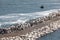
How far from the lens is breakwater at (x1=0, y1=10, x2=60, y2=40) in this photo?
28516mm

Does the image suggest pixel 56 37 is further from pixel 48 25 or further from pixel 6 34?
pixel 6 34

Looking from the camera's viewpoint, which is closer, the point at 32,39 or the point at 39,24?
the point at 32,39

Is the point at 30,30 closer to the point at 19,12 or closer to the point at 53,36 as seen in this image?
the point at 53,36

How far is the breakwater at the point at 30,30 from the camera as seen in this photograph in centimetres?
2852

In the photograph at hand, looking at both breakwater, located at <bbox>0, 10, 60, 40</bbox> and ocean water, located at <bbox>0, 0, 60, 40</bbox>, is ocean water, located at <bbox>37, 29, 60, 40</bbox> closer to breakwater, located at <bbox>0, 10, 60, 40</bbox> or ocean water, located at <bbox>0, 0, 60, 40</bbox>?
ocean water, located at <bbox>0, 0, 60, 40</bbox>

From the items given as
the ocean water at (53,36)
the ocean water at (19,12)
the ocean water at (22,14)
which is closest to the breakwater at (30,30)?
the ocean water at (53,36)

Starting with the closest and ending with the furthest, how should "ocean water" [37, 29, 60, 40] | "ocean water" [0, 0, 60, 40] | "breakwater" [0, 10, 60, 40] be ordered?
"breakwater" [0, 10, 60, 40], "ocean water" [37, 29, 60, 40], "ocean water" [0, 0, 60, 40]

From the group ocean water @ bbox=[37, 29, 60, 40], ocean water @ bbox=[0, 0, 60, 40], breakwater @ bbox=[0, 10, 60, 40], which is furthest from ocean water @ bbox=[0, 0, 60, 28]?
ocean water @ bbox=[37, 29, 60, 40]

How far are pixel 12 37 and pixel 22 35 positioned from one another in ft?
4.93

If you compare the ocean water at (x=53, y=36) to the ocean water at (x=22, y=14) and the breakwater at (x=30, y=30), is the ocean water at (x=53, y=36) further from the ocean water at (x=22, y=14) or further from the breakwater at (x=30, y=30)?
the breakwater at (x=30, y=30)

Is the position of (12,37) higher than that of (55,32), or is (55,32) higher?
(12,37)

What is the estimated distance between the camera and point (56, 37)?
3175cm

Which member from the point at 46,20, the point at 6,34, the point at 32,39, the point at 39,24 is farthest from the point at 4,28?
the point at 46,20

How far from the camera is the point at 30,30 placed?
104 ft
